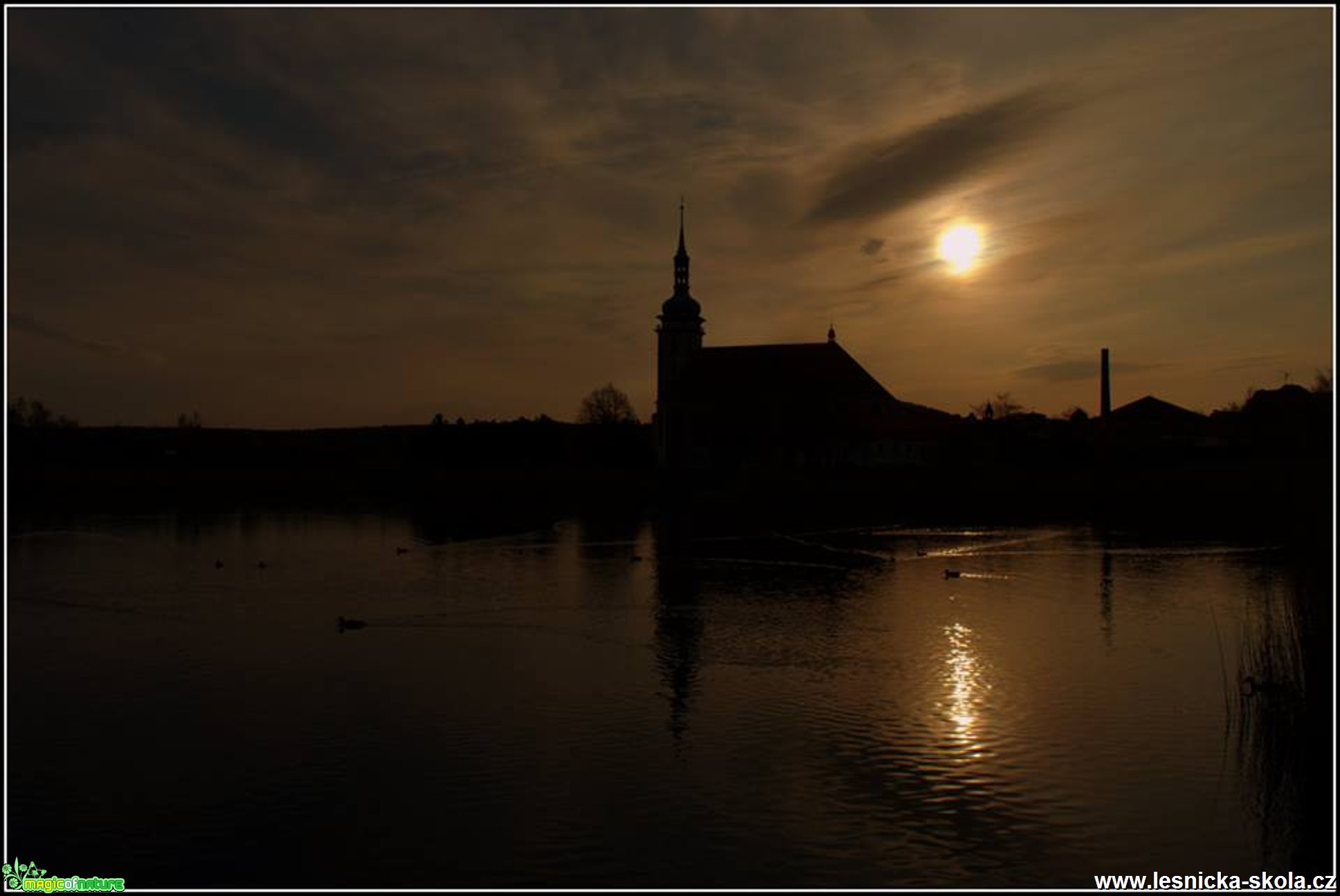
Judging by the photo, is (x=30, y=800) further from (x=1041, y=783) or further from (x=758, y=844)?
(x=1041, y=783)

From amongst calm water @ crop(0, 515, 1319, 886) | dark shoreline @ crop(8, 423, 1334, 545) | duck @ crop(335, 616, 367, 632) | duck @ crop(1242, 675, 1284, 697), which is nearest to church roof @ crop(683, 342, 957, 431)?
dark shoreline @ crop(8, 423, 1334, 545)

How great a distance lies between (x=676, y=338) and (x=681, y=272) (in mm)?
6542

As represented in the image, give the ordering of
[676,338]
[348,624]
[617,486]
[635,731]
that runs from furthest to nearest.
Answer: [676,338] < [617,486] < [348,624] < [635,731]

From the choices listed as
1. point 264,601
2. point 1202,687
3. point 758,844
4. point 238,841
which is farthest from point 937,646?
point 264,601

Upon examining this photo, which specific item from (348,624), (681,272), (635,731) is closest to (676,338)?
(681,272)

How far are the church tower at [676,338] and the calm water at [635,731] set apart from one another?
7986 cm

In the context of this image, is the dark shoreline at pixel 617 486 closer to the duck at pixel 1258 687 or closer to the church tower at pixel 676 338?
the church tower at pixel 676 338

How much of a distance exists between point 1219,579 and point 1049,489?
43.7 metres

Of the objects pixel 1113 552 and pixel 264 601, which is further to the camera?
pixel 1113 552

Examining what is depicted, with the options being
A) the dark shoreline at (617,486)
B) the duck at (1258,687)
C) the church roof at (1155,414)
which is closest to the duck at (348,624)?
the duck at (1258,687)

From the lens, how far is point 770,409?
99.9m

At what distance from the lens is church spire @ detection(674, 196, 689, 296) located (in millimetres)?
116312

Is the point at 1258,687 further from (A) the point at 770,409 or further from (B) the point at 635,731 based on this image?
(A) the point at 770,409

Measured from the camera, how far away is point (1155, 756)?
54.6 ft
